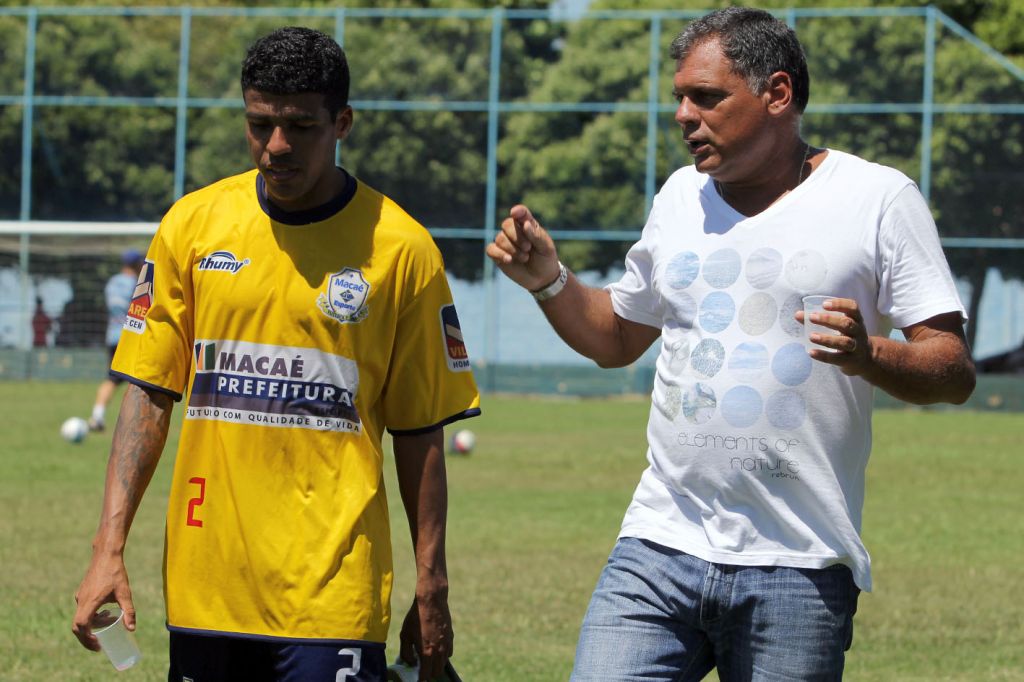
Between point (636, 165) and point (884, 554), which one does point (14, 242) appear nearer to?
point (636, 165)

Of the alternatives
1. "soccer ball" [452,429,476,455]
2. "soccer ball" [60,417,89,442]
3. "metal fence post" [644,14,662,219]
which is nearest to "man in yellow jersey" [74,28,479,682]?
"soccer ball" [452,429,476,455]

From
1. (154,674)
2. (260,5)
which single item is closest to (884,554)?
(154,674)

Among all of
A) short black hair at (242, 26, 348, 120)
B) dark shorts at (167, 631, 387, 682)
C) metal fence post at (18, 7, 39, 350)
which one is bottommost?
dark shorts at (167, 631, 387, 682)

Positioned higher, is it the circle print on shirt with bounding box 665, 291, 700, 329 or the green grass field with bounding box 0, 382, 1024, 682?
the circle print on shirt with bounding box 665, 291, 700, 329

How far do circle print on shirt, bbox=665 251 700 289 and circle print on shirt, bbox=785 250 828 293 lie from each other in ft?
0.82

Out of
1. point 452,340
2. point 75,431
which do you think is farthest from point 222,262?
point 75,431

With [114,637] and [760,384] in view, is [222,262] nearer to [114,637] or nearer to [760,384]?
[114,637]

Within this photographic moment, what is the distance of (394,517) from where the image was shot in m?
12.9

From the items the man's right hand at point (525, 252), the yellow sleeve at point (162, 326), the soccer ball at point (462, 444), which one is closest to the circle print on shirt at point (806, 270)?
the man's right hand at point (525, 252)

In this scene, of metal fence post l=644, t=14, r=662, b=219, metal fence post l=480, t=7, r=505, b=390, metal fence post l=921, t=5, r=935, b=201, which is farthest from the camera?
metal fence post l=480, t=7, r=505, b=390

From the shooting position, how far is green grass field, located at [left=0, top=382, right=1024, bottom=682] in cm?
823

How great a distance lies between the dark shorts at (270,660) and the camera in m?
4.00

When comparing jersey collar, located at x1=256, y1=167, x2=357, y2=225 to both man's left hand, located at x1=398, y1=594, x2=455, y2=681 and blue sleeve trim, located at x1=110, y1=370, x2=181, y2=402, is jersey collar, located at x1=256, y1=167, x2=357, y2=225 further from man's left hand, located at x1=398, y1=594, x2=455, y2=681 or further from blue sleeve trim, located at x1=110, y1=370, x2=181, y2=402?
man's left hand, located at x1=398, y1=594, x2=455, y2=681

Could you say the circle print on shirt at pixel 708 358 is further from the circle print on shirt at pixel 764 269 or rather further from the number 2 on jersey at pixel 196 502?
the number 2 on jersey at pixel 196 502
